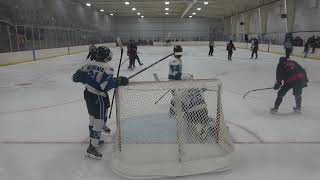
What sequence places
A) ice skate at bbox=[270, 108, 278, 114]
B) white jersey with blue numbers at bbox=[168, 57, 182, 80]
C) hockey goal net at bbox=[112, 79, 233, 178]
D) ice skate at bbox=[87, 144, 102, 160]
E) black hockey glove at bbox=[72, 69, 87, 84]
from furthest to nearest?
ice skate at bbox=[270, 108, 278, 114]
white jersey with blue numbers at bbox=[168, 57, 182, 80]
ice skate at bbox=[87, 144, 102, 160]
black hockey glove at bbox=[72, 69, 87, 84]
hockey goal net at bbox=[112, 79, 233, 178]

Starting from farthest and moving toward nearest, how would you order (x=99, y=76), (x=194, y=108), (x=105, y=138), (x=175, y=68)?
(x=175, y=68) < (x=105, y=138) < (x=194, y=108) < (x=99, y=76)

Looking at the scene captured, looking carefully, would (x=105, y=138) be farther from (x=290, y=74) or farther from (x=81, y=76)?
(x=290, y=74)

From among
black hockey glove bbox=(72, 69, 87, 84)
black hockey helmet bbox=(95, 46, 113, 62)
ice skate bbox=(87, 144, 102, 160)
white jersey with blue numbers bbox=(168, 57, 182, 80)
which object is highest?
black hockey helmet bbox=(95, 46, 113, 62)

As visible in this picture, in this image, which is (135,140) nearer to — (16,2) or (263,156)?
(263,156)

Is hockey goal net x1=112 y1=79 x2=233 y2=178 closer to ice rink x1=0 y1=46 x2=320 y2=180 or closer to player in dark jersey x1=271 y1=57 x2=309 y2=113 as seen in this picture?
ice rink x1=0 y1=46 x2=320 y2=180

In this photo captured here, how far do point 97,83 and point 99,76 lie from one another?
0.21 ft

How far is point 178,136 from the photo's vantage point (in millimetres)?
2732

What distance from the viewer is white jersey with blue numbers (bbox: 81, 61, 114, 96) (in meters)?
2.62

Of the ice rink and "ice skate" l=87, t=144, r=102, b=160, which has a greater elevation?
"ice skate" l=87, t=144, r=102, b=160

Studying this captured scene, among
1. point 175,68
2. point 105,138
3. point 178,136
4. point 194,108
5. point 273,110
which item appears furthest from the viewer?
point 273,110

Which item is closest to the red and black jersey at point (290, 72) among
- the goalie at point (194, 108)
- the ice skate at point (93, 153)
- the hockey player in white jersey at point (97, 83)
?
the goalie at point (194, 108)

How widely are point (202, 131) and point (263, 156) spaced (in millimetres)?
591

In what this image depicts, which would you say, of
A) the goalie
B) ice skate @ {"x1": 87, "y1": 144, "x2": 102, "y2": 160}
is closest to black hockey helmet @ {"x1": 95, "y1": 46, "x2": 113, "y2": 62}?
the goalie

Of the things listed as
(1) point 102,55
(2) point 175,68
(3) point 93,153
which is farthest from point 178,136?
(2) point 175,68
